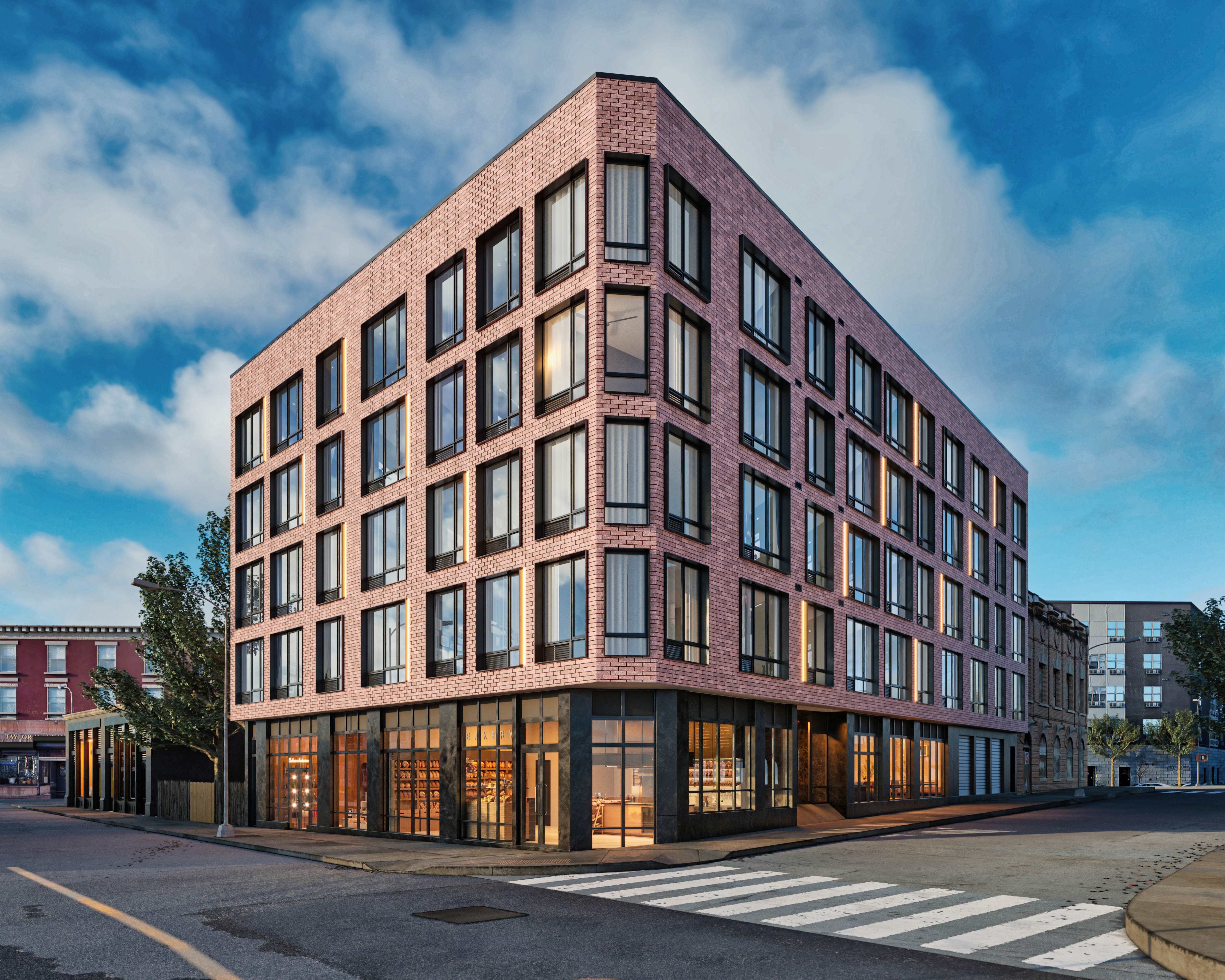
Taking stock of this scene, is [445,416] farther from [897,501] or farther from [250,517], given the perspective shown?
[897,501]

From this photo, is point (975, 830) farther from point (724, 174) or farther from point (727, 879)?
point (724, 174)

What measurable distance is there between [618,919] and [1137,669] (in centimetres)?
12682

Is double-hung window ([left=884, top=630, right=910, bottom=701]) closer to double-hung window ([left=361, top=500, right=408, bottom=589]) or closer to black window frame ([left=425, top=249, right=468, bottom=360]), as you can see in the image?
double-hung window ([left=361, top=500, right=408, bottom=589])

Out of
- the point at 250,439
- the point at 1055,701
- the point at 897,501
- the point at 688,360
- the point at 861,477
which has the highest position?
the point at 688,360

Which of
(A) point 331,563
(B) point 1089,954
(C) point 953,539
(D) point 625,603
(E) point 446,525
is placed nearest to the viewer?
(B) point 1089,954

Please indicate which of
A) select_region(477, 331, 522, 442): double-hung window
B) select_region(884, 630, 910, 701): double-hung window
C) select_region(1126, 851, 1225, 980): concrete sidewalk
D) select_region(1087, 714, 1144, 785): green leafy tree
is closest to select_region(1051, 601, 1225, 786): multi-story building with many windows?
select_region(1087, 714, 1144, 785): green leafy tree

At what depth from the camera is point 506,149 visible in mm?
31125

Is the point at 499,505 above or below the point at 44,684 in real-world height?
above

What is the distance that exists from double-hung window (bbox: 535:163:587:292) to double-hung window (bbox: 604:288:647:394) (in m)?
1.42

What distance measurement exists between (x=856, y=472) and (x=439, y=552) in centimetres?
1709

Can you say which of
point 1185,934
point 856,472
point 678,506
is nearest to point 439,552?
point 678,506

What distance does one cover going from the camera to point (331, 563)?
4009 cm

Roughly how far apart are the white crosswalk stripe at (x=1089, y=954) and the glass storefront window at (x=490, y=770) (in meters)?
17.0

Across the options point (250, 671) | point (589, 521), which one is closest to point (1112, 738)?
point (250, 671)
